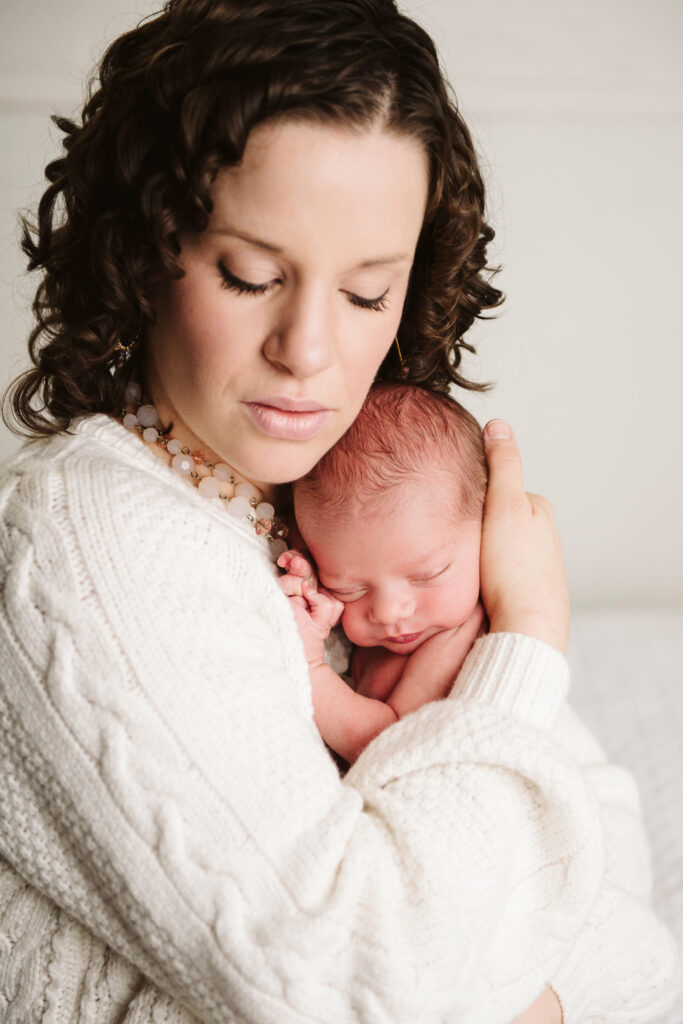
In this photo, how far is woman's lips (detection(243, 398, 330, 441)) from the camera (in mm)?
1138

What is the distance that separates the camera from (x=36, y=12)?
2186mm

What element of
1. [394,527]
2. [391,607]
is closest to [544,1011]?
[391,607]

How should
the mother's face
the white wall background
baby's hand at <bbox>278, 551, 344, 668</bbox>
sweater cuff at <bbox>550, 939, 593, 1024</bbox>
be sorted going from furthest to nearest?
the white wall background, baby's hand at <bbox>278, 551, 344, 668</bbox>, sweater cuff at <bbox>550, 939, 593, 1024</bbox>, the mother's face

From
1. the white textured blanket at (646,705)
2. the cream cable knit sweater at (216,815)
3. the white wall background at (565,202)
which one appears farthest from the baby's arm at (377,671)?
the white wall background at (565,202)

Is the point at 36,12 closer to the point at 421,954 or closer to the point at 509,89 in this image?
the point at 509,89

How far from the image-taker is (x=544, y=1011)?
1.20 meters

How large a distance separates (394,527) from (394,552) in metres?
0.04

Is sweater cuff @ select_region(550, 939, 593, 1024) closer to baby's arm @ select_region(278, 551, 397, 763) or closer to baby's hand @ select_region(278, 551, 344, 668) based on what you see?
baby's arm @ select_region(278, 551, 397, 763)

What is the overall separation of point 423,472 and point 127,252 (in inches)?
20.3

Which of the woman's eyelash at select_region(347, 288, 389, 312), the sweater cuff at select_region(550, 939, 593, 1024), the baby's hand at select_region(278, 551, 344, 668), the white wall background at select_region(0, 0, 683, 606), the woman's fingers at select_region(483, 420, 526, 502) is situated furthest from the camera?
the white wall background at select_region(0, 0, 683, 606)

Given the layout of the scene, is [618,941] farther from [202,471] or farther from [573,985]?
[202,471]

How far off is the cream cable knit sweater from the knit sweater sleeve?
251 millimetres

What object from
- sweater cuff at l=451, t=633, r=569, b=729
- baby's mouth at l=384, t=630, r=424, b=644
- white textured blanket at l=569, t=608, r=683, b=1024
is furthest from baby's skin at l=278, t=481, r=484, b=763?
white textured blanket at l=569, t=608, r=683, b=1024

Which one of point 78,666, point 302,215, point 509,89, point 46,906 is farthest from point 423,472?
point 509,89
